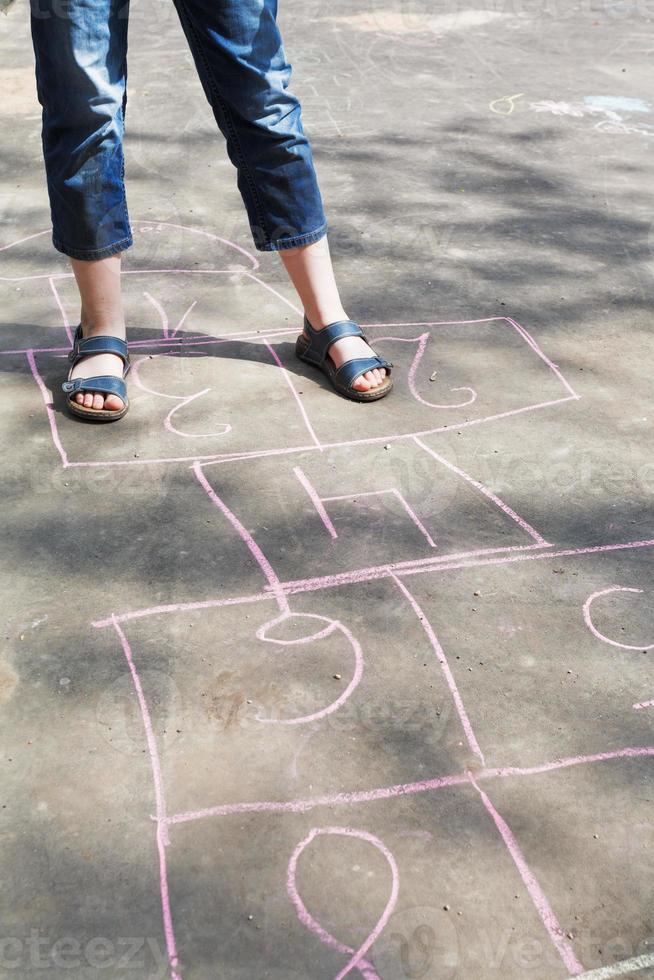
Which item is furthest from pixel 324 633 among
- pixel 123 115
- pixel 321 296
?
pixel 123 115

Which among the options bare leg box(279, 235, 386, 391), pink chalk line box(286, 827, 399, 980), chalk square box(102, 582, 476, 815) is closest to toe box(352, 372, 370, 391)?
bare leg box(279, 235, 386, 391)

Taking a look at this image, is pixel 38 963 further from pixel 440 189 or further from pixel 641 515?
pixel 440 189

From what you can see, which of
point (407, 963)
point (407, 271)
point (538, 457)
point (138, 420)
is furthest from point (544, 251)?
point (407, 963)

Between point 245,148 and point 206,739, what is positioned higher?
point 245,148

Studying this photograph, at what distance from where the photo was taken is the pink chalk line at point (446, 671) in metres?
1.64

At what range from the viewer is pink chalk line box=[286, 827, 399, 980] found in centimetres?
132

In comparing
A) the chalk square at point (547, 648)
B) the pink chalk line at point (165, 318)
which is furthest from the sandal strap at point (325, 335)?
the chalk square at point (547, 648)

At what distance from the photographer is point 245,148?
2422 mm

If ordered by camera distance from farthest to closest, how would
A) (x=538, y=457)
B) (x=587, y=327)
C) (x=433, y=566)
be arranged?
(x=587, y=327)
(x=538, y=457)
(x=433, y=566)

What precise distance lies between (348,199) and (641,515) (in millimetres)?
1988

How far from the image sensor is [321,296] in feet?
8.50

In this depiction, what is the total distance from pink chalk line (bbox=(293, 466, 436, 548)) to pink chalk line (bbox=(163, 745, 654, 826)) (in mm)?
562

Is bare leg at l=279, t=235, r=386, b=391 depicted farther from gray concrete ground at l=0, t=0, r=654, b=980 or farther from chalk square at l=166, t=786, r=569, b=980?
chalk square at l=166, t=786, r=569, b=980

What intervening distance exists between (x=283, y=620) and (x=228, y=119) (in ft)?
3.96
